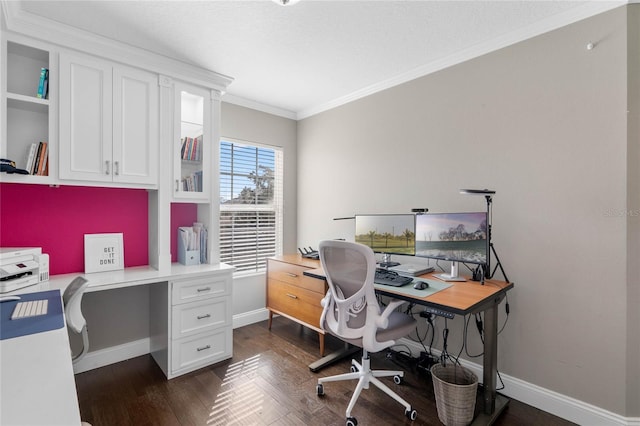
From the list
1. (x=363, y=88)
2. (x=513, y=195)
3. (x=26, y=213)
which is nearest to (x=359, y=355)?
(x=513, y=195)

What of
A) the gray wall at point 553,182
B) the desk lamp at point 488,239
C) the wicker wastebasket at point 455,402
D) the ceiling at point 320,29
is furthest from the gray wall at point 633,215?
the wicker wastebasket at point 455,402

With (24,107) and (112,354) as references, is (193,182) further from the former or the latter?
(112,354)

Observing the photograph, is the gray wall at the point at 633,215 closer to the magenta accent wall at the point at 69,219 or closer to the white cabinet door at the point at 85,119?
the white cabinet door at the point at 85,119

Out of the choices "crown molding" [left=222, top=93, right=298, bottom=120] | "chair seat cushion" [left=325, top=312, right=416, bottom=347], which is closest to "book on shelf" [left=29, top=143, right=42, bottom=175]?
"crown molding" [left=222, top=93, right=298, bottom=120]

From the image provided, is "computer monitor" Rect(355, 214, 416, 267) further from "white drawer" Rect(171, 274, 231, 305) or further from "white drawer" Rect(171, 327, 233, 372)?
"white drawer" Rect(171, 327, 233, 372)

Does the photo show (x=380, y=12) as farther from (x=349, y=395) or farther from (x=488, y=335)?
(x=349, y=395)

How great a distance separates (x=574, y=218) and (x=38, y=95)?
3628 mm

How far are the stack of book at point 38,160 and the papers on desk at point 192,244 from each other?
1039 millimetres

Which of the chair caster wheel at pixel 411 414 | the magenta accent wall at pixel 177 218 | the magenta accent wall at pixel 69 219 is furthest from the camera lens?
the magenta accent wall at pixel 177 218

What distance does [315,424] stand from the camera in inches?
72.4

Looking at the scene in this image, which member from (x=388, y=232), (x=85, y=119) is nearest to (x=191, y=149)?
(x=85, y=119)

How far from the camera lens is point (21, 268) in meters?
1.87

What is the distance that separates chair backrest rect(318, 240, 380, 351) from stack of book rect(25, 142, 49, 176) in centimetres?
197

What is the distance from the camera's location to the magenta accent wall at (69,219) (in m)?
2.15
